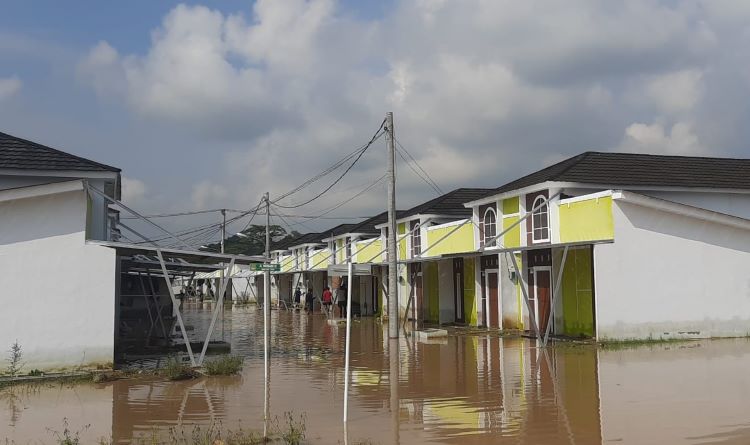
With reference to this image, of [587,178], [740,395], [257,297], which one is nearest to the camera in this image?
[740,395]

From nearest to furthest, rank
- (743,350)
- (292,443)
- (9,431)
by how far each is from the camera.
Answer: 1. (292,443)
2. (9,431)
3. (743,350)

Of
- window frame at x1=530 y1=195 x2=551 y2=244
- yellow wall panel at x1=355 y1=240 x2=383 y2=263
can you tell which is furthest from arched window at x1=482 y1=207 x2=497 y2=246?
yellow wall panel at x1=355 y1=240 x2=383 y2=263

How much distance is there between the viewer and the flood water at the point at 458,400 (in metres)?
9.35

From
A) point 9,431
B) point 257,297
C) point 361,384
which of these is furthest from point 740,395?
point 257,297

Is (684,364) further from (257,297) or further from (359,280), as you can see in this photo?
(257,297)

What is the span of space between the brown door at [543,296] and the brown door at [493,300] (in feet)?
9.87

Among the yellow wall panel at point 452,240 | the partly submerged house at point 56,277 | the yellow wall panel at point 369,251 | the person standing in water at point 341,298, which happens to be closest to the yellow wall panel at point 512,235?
the yellow wall panel at point 452,240

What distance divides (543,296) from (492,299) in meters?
3.68

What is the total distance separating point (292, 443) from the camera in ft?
27.3

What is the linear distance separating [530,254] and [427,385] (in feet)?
36.2

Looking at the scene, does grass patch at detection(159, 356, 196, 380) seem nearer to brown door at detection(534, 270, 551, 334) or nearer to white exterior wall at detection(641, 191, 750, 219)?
brown door at detection(534, 270, 551, 334)

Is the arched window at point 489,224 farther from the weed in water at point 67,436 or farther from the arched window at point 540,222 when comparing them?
the weed in water at point 67,436

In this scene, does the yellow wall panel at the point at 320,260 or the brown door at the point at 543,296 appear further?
the yellow wall panel at the point at 320,260

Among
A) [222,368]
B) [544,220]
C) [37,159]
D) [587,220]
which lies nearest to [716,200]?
[544,220]
